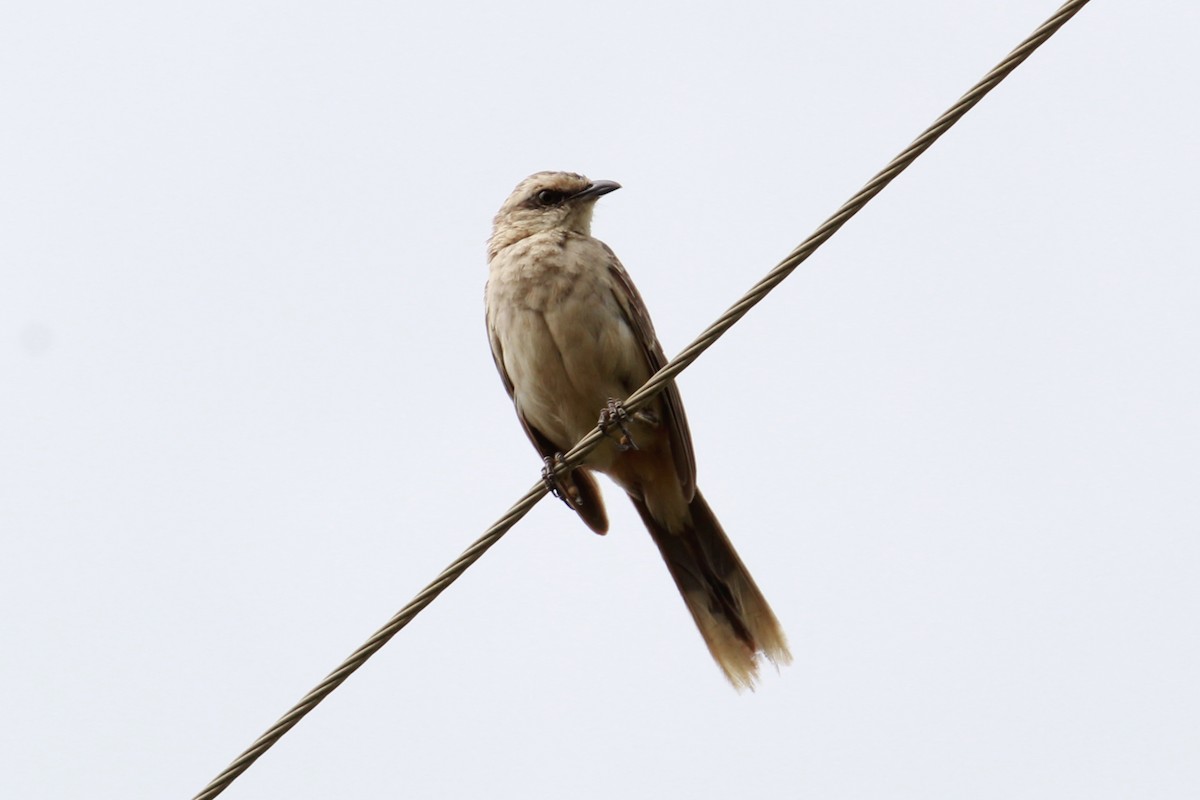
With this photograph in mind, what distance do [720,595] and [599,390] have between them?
145cm

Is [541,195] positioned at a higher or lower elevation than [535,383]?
higher

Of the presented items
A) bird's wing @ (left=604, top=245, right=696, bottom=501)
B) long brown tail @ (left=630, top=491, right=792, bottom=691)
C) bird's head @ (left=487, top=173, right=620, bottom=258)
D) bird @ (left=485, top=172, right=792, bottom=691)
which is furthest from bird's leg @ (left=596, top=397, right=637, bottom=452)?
bird's head @ (left=487, top=173, right=620, bottom=258)

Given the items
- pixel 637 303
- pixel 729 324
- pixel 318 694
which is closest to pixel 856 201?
pixel 729 324

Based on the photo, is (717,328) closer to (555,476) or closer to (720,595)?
(555,476)

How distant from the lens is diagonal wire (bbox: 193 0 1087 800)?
4785 millimetres

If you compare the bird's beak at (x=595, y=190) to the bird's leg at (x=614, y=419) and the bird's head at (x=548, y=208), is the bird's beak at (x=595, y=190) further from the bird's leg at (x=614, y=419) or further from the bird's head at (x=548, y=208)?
the bird's leg at (x=614, y=419)

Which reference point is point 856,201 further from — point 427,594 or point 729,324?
point 427,594

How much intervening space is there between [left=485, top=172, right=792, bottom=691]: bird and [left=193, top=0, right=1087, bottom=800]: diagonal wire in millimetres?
1779

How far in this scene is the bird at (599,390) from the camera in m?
7.67

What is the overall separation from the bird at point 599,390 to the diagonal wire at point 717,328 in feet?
5.84

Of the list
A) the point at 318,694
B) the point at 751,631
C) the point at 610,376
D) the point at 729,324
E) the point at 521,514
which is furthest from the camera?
the point at 751,631

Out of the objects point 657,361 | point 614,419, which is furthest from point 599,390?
point 614,419

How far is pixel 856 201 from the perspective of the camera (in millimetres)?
5066

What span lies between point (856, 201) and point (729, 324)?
2.02 feet
